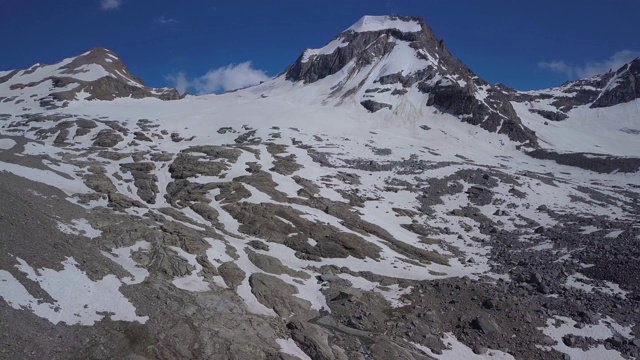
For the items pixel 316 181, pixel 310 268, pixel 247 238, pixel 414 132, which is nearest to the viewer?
pixel 310 268

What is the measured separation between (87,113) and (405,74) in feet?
320

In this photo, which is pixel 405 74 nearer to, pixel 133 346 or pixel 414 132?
pixel 414 132

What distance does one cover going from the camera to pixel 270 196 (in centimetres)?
4453

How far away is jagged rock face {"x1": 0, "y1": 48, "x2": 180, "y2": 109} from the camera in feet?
386

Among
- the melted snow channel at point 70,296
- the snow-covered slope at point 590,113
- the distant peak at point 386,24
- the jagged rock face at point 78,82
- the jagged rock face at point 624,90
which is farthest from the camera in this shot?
the distant peak at point 386,24

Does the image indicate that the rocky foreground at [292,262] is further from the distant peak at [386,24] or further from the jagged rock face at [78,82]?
the distant peak at [386,24]

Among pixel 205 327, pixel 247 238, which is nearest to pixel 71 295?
pixel 205 327

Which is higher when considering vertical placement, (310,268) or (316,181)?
(316,181)

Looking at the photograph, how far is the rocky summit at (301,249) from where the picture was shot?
20.7 m

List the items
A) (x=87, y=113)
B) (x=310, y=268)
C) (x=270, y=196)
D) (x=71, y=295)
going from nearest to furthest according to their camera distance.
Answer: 1. (x=71, y=295)
2. (x=310, y=268)
3. (x=270, y=196)
4. (x=87, y=113)

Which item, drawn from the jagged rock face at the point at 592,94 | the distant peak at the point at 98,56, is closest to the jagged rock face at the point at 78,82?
the distant peak at the point at 98,56

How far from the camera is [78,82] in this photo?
12712 centimetres

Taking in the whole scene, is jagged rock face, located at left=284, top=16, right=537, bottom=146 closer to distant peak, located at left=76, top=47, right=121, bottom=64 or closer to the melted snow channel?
distant peak, located at left=76, top=47, right=121, bottom=64

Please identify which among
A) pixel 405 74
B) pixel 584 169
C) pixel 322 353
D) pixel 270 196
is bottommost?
pixel 322 353
